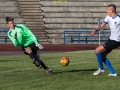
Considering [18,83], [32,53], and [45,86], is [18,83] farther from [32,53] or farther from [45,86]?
[32,53]

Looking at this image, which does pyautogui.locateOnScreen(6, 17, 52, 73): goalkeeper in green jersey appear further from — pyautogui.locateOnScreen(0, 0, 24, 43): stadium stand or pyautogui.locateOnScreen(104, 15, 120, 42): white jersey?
pyautogui.locateOnScreen(0, 0, 24, 43): stadium stand

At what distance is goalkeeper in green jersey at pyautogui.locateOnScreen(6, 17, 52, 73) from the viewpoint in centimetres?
1430

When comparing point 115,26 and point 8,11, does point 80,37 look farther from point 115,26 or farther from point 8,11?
point 115,26

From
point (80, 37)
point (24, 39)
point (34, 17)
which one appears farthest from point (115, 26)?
point (34, 17)

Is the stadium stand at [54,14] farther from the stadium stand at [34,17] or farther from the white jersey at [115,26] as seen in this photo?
the white jersey at [115,26]

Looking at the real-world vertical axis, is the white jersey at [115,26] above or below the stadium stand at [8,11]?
above

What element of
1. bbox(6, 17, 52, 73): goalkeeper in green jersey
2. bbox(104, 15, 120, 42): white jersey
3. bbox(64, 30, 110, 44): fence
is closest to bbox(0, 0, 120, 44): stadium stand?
bbox(64, 30, 110, 44): fence

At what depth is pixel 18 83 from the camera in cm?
1220

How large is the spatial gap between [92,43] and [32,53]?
25.6 metres

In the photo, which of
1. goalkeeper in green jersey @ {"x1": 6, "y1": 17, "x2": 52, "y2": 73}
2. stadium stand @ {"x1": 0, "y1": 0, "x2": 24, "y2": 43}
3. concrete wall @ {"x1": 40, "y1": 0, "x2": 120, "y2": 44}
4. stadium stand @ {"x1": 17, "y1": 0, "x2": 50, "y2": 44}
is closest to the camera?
goalkeeper in green jersey @ {"x1": 6, "y1": 17, "x2": 52, "y2": 73}

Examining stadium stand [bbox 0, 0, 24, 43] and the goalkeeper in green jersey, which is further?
stadium stand [bbox 0, 0, 24, 43]

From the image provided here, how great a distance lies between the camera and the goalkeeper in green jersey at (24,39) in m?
14.3

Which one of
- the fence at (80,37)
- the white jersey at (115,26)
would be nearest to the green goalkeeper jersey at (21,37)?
the white jersey at (115,26)

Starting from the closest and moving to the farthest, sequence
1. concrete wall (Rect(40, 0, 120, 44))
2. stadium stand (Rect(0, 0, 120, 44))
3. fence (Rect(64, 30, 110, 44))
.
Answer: fence (Rect(64, 30, 110, 44)), stadium stand (Rect(0, 0, 120, 44)), concrete wall (Rect(40, 0, 120, 44))
